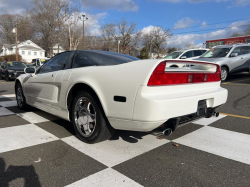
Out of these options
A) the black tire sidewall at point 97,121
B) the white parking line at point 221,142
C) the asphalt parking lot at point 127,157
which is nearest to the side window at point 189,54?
the asphalt parking lot at point 127,157

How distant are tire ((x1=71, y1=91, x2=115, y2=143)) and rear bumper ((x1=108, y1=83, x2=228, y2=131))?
211mm

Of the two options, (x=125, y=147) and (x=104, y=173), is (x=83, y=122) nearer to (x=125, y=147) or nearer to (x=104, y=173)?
(x=125, y=147)

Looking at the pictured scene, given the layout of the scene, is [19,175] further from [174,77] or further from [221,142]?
[221,142]

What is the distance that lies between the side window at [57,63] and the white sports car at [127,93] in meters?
0.03

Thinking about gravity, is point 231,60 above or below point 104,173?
above

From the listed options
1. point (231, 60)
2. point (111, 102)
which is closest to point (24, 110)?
point (111, 102)

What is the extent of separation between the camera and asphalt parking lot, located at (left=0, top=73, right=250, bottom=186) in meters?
1.96

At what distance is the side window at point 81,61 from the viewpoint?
2.93m

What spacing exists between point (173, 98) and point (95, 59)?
4.32 feet

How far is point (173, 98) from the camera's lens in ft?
7.20

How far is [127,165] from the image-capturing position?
2219 millimetres

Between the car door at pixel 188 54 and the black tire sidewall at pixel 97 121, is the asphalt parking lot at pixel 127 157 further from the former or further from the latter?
the car door at pixel 188 54

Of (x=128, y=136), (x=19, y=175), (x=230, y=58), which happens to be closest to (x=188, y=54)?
(x=230, y=58)

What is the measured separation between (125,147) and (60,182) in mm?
998
